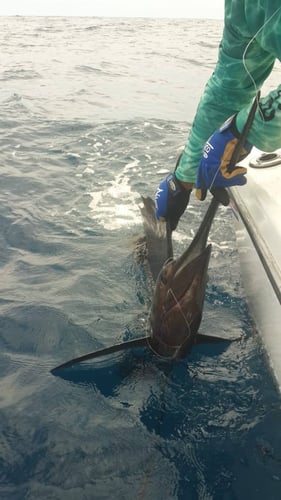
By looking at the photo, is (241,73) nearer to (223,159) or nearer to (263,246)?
(223,159)

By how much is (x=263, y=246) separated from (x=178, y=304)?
27.2 inches

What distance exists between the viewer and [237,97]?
2.75 metres

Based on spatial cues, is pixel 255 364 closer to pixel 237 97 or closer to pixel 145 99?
pixel 237 97

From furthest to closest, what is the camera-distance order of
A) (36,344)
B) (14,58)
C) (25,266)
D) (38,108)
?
(14,58) < (38,108) < (25,266) < (36,344)

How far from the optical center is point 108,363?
124 inches

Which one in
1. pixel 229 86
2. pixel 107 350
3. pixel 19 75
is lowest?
pixel 19 75

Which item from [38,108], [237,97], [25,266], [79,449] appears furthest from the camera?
[38,108]

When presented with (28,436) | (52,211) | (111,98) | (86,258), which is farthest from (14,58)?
(28,436)

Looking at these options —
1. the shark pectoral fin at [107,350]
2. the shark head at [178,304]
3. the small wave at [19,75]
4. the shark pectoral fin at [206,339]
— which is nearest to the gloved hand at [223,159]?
the shark head at [178,304]

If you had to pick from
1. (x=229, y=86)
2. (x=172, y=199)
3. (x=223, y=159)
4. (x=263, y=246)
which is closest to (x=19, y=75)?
(x=172, y=199)

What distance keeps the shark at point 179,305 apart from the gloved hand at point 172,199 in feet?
1.94

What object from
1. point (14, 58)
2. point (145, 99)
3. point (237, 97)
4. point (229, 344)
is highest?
point (237, 97)

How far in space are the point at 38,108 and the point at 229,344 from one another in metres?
8.18

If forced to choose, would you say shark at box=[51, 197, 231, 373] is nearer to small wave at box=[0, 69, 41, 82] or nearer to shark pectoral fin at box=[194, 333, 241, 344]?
shark pectoral fin at box=[194, 333, 241, 344]
